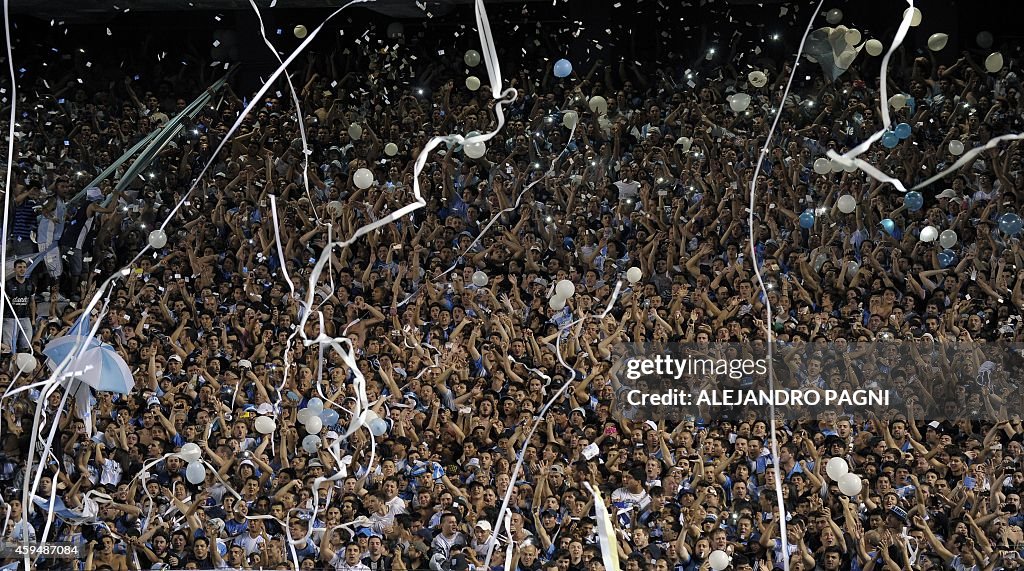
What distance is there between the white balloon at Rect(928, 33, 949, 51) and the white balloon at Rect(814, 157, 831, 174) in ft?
2.33

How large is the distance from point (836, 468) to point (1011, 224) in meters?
1.36

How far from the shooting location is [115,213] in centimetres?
447

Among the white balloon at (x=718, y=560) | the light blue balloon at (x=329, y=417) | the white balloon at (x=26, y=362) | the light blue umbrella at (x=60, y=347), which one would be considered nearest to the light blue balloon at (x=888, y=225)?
the white balloon at (x=718, y=560)

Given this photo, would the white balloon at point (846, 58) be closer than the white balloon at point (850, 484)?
No

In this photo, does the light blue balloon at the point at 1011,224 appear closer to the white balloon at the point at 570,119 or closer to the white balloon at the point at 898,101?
the white balloon at the point at 898,101

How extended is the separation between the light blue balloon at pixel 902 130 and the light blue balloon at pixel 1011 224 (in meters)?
0.51

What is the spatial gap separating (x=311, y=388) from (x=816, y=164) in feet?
7.30

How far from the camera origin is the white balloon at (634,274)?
4016 mm

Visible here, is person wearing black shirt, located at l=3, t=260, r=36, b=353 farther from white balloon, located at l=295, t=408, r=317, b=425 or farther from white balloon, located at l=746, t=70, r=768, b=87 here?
white balloon, located at l=746, t=70, r=768, b=87

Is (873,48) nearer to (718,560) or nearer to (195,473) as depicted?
(718,560)

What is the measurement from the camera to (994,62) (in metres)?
4.28

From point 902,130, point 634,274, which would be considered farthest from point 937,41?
point 634,274

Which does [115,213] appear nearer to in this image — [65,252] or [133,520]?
[65,252]

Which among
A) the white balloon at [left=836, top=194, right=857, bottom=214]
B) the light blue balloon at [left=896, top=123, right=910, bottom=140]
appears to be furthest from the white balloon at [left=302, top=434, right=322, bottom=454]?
the light blue balloon at [left=896, top=123, right=910, bottom=140]
